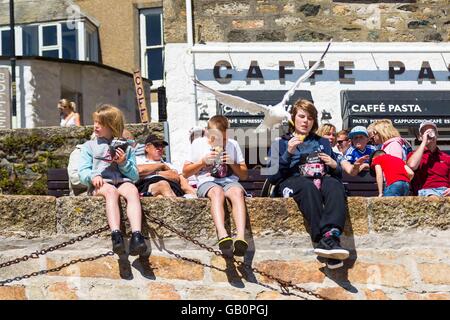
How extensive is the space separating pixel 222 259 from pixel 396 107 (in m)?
6.09

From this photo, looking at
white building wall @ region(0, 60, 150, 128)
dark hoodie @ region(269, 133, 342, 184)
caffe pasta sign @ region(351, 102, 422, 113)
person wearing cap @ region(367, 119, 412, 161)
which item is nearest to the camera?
dark hoodie @ region(269, 133, 342, 184)

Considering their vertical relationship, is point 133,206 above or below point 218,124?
below

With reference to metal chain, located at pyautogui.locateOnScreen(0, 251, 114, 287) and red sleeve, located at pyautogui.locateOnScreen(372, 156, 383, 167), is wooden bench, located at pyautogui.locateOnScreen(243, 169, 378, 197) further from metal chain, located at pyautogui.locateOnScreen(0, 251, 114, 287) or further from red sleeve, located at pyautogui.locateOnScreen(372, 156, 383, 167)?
metal chain, located at pyautogui.locateOnScreen(0, 251, 114, 287)

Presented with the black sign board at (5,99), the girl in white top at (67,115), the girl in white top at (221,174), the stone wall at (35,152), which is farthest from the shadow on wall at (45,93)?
the girl in white top at (221,174)

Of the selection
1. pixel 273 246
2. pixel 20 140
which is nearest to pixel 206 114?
pixel 20 140

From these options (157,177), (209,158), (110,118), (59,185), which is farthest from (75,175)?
(59,185)

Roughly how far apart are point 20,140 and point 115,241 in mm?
5707

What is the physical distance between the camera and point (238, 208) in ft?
22.9

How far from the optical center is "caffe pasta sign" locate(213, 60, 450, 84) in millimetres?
12547

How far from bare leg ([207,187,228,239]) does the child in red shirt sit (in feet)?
5.62

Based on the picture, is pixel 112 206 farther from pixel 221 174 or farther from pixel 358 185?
pixel 358 185

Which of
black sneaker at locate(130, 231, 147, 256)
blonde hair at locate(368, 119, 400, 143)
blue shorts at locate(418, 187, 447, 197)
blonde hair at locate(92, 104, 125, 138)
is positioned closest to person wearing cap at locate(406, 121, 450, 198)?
blue shorts at locate(418, 187, 447, 197)

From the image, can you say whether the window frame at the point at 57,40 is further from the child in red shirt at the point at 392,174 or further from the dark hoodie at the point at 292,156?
the dark hoodie at the point at 292,156
